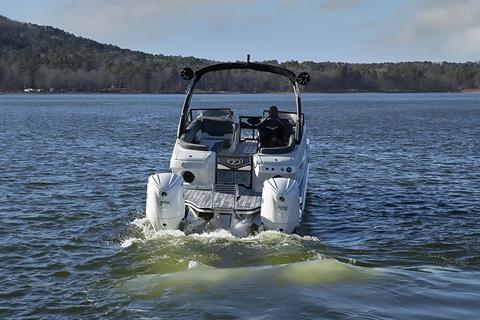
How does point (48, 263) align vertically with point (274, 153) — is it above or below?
below

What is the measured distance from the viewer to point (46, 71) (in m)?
160

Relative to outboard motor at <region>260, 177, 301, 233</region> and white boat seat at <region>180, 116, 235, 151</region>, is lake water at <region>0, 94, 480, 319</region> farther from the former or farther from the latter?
white boat seat at <region>180, 116, 235, 151</region>

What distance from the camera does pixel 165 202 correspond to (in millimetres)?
11508

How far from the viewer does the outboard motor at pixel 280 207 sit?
1145 cm

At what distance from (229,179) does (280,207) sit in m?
2.88

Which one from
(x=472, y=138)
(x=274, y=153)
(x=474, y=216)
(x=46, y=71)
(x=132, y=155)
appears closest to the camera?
(x=274, y=153)

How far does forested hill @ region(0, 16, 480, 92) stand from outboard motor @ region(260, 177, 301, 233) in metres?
138

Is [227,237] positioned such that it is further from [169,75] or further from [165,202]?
[169,75]

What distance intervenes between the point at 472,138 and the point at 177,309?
2988 cm

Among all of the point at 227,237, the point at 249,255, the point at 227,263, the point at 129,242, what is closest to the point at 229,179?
the point at 227,237

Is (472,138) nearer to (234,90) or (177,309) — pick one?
(177,309)

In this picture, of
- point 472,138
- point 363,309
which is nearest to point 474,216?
point 363,309

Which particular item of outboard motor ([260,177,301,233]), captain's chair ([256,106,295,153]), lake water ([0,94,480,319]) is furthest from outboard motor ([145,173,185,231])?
captain's chair ([256,106,295,153])

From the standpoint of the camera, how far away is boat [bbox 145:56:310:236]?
38.0 ft
